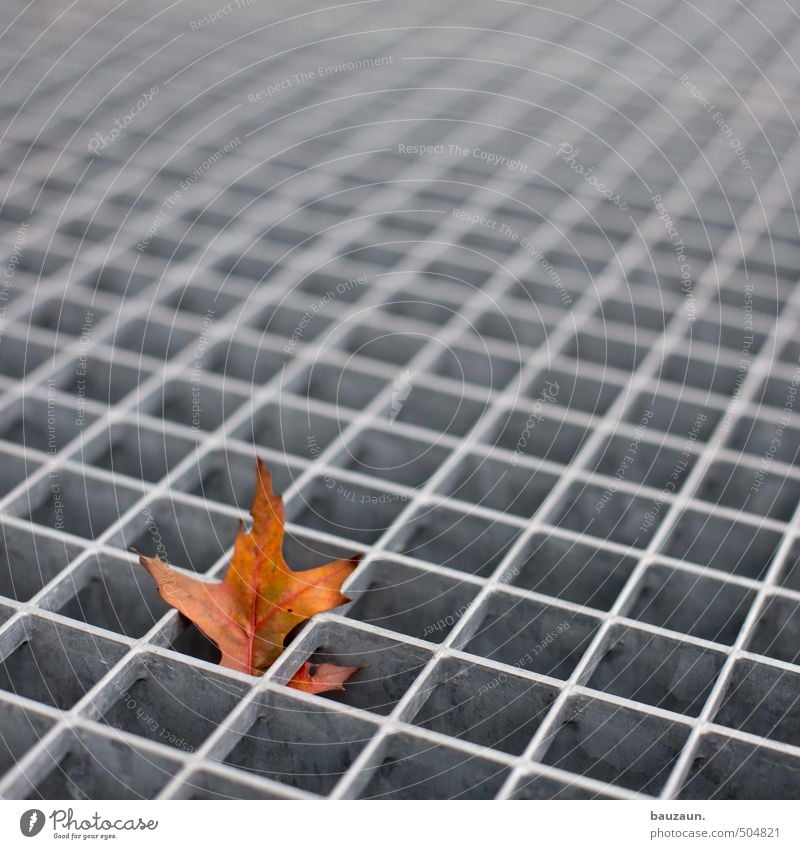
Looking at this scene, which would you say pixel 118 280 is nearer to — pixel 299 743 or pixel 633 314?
pixel 633 314

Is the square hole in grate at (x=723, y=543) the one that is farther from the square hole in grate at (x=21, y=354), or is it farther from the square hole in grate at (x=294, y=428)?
the square hole in grate at (x=21, y=354)

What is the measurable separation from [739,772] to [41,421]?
1184mm

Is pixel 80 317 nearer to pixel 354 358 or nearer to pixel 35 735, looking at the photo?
pixel 354 358

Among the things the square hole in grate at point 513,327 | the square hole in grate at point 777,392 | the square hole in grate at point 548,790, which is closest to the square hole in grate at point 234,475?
the square hole in grate at point 513,327

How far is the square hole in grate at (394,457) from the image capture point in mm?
1870

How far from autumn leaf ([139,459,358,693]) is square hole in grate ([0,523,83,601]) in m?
0.22

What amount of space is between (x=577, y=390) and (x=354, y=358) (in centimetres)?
40

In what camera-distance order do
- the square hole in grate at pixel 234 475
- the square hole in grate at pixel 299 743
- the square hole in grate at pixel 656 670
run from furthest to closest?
1. the square hole in grate at pixel 234 475
2. the square hole in grate at pixel 656 670
3. the square hole in grate at pixel 299 743

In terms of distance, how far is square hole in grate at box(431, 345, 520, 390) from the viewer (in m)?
2.10

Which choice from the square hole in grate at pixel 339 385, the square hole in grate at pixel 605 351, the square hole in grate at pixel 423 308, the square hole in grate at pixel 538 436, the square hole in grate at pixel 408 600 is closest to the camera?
the square hole in grate at pixel 408 600

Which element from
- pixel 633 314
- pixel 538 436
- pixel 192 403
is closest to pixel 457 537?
pixel 538 436

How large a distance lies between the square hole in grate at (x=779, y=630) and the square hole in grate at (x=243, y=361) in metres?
0.93
